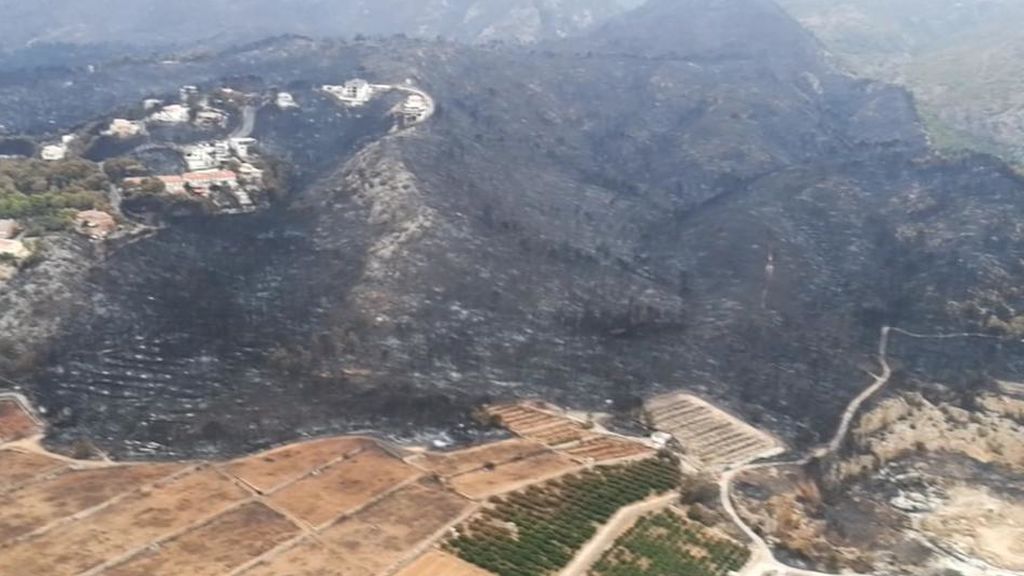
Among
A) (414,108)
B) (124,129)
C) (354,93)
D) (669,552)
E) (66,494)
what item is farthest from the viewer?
(354,93)

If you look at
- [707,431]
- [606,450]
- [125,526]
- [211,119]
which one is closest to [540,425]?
[606,450]

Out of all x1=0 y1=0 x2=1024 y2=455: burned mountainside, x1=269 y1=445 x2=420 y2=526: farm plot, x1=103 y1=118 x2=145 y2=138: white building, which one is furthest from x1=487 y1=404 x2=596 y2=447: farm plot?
x1=103 y1=118 x2=145 y2=138: white building

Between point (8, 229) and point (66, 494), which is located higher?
point (8, 229)

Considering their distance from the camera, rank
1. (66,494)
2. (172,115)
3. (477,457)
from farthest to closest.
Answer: (172,115), (477,457), (66,494)

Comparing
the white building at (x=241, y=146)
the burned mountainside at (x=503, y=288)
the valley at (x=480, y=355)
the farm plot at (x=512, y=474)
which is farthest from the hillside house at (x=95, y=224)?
the farm plot at (x=512, y=474)

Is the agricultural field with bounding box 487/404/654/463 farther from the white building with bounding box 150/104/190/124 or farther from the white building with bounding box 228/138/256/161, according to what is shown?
the white building with bounding box 150/104/190/124

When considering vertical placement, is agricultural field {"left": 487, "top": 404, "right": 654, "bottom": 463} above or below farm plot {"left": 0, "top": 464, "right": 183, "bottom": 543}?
below

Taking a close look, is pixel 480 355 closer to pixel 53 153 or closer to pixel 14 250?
pixel 14 250
